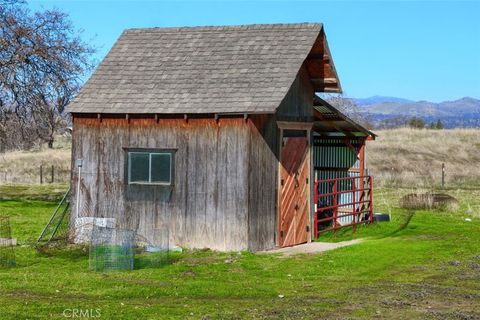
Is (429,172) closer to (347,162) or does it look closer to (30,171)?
(30,171)

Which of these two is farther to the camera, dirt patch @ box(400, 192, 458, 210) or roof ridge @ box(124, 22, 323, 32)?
dirt patch @ box(400, 192, 458, 210)

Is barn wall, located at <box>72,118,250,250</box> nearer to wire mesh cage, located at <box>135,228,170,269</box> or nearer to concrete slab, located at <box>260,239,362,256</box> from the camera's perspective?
wire mesh cage, located at <box>135,228,170,269</box>

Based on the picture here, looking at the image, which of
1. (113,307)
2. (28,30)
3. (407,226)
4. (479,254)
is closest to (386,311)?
(113,307)

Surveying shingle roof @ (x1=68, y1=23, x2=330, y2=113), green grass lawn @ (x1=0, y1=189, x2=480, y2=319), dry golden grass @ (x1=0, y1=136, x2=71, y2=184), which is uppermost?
shingle roof @ (x1=68, y1=23, x2=330, y2=113)

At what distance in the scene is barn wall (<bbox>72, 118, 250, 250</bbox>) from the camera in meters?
18.9

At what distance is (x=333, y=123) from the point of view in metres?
23.8

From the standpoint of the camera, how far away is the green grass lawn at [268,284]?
1197 centimetres

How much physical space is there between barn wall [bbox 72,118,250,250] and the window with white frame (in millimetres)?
158

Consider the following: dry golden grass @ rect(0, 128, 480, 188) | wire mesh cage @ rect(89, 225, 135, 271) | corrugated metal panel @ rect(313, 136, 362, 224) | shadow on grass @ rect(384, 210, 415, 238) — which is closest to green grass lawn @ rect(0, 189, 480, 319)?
wire mesh cage @ rect(89, 225, 135, 271)

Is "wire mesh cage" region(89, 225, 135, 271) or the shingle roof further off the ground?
the shingle roof

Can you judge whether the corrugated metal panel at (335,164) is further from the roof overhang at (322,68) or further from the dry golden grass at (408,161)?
the dry golden grass at (408,161)

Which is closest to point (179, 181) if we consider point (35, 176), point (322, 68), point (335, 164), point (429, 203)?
point (322, 68)

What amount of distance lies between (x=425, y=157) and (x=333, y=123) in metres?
37.0

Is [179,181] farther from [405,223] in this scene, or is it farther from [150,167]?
[405,223]
